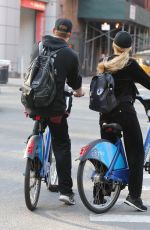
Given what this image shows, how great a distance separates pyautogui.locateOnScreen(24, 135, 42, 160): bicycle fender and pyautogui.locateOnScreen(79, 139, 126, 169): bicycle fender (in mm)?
454

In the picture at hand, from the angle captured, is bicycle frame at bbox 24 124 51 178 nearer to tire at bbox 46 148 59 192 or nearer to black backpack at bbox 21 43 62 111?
tire at bbox 46 148 59 192

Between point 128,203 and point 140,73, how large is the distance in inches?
52.5

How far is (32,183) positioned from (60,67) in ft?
3.91

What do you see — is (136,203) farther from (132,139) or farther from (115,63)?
(115,63)

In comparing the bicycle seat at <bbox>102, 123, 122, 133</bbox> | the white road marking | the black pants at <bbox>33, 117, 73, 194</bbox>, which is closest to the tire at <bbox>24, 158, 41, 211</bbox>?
the black pants at <bbox>33, 117, 73, 194</bbox>

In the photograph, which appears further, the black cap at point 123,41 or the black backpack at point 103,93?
the black cap at point 123,41

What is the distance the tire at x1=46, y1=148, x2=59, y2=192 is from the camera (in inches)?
263

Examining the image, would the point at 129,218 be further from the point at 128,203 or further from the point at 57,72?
the point at 57,72

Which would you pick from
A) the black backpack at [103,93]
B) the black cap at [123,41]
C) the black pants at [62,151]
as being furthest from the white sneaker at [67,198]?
the black cap at [123,41]

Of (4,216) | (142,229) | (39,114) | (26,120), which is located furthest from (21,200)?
(26,120)

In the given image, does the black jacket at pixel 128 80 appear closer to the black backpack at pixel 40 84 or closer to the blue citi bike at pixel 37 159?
the blue citi bike at pixel 37 159

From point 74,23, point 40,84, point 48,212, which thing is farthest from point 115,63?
point 74,23

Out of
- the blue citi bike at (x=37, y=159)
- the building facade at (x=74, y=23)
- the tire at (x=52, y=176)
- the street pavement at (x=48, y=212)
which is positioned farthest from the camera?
the building facade at (x=74, y=23)

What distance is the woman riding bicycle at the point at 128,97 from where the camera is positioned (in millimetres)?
6133
